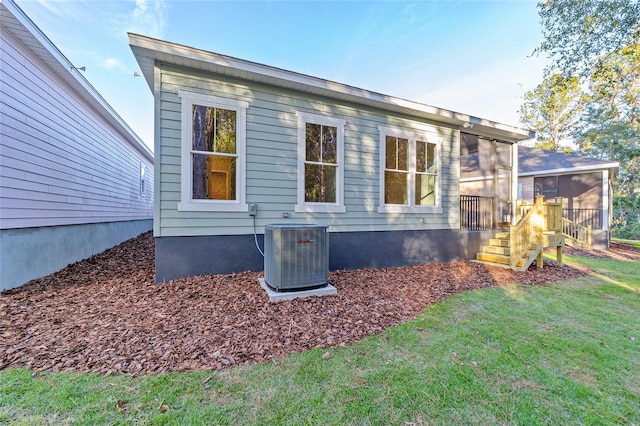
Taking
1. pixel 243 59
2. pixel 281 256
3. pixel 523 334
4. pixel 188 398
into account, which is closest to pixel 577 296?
pixel 523 334

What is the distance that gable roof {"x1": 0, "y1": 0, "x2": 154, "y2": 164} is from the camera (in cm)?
382

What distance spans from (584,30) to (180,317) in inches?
412

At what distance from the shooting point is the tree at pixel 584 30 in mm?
6012

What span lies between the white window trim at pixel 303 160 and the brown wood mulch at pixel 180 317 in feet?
4.35

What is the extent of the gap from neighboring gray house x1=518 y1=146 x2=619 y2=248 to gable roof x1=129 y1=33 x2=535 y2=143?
24.9 ft

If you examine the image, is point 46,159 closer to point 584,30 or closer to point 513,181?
point 513,181

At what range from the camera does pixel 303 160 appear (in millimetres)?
5160

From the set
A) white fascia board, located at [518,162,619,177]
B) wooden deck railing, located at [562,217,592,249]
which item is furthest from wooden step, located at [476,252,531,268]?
white fascia board, located at [518,162,619,177]

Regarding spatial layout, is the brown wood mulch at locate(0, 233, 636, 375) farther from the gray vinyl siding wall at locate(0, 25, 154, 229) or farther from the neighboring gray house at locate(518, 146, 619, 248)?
the neighboring gray house at locate(518, 146, 619, 248)

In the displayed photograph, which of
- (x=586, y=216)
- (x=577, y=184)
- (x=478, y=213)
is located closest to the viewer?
(x=478, y=213)

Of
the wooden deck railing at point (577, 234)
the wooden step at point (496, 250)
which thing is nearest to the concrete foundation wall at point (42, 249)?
the wooden step at point (496, 250)

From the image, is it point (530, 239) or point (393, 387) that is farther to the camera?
point (530, 239)

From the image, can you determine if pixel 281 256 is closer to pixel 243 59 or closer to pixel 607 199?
pixel 243 59

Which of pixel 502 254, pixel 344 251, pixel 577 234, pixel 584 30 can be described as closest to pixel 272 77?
pixel 344 251
